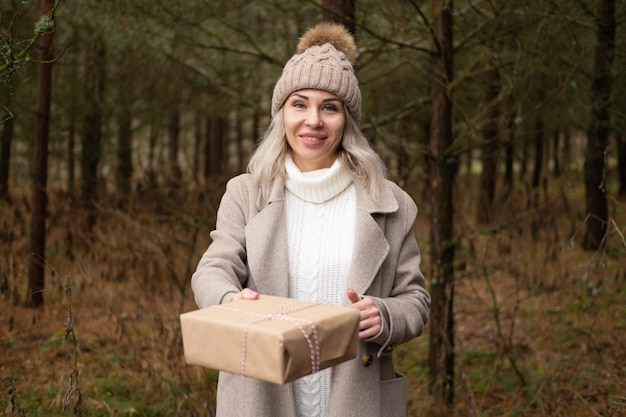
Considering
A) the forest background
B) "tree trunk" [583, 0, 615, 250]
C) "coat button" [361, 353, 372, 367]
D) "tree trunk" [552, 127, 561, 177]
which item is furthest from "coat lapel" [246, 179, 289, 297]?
"tree trunk" [552, 127, 561, 177]

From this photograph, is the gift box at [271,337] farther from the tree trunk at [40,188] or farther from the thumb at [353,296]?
the tree trunk at [40,188]

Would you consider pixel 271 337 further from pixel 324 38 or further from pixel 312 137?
pixel 324 38

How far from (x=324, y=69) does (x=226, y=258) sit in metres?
0.78

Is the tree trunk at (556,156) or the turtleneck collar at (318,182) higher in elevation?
the tree trunk at (556,156)

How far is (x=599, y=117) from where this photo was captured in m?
7.98

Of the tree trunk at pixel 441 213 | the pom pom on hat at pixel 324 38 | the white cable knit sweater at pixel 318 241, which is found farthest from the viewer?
the tree trunk at pixel 441 213

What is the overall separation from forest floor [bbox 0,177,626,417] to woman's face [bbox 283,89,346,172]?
133 centimetres

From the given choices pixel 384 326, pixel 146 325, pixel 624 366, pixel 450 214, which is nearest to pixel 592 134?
pixel 624 366

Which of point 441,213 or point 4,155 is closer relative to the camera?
point 441,213

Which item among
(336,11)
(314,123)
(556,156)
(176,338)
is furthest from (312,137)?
(556,156)

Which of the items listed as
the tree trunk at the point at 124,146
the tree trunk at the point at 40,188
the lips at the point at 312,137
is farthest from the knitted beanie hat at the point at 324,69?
the tree trunk at the point at 124,146

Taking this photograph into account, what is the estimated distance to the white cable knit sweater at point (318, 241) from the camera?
2.42 metres

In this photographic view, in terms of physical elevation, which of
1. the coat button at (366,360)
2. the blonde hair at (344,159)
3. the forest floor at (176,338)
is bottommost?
the forest floor at (176,338)

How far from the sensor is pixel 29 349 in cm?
532
